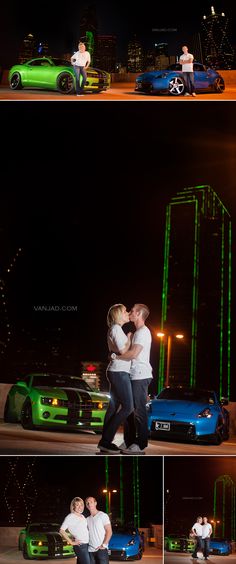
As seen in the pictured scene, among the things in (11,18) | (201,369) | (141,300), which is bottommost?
(201,369)

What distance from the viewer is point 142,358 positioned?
6188mm

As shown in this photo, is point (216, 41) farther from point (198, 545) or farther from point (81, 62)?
point (198, 545)

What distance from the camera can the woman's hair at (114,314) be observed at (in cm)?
614

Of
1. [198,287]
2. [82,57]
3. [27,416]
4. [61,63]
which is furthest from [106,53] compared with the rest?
[27,416]

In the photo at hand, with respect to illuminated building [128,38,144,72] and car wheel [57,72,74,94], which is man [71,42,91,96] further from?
illuminated building [128,38,144,72]

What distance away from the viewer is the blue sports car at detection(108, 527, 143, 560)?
6203 millimetres

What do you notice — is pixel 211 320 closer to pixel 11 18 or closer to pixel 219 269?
pixel 219 269

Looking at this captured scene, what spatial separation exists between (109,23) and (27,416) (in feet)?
10.1

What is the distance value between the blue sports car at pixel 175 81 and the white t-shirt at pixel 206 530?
3.27 m

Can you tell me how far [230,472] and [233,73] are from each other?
310cm

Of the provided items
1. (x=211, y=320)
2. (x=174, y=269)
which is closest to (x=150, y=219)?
(x=174, y=269)

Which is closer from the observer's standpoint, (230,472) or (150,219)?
(230,472)

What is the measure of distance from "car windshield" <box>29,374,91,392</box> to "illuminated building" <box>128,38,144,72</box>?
2468mm

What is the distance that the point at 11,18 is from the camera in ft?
23.1
